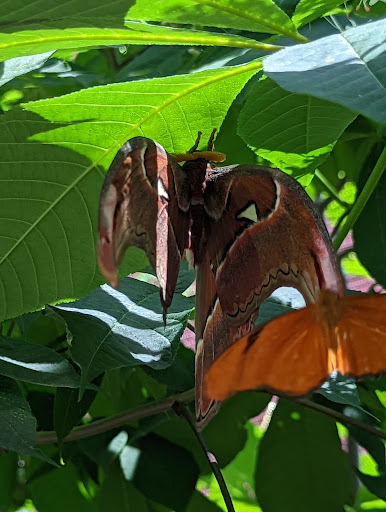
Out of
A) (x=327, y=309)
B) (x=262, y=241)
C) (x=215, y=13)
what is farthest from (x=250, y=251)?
(x=215, y=13)

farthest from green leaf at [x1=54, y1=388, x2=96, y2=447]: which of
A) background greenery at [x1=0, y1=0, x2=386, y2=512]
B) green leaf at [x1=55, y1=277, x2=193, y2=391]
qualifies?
green leaf at [x1=55, y1=277, x2=193, y2=391]

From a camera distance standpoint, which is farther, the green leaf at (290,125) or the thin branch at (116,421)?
the thin branch at (116,421)

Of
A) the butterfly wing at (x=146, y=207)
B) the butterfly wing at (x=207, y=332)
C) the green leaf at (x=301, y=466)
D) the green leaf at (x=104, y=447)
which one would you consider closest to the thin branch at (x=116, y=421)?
the green leaf at (x=104, y=447)

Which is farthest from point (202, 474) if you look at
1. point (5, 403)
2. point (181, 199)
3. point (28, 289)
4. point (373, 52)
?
point (373, 52)

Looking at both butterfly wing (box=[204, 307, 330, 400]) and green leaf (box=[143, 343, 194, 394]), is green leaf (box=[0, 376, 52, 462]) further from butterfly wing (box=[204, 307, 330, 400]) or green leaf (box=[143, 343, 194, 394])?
butterfly wing (box=[204, 307, 330, 400])

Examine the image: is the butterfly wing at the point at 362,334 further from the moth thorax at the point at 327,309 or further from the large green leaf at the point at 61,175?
the large green leaf at the point at 61,175

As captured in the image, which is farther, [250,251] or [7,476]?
[7,476]

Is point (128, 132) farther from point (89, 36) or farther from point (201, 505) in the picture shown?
point (201, 505)
